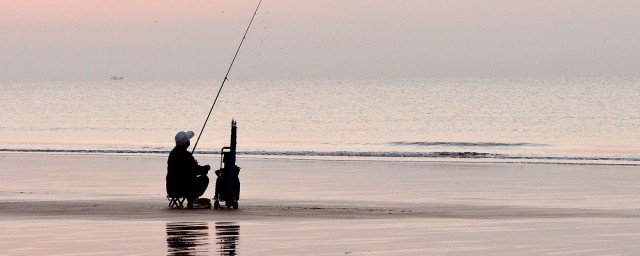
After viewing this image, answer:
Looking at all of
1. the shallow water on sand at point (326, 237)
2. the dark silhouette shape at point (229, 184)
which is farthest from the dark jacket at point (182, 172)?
the shallow water on sand at point (326, 237)

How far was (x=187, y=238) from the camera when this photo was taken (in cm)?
1422

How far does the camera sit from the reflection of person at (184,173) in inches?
715

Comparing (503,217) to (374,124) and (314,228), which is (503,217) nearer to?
(314,228)

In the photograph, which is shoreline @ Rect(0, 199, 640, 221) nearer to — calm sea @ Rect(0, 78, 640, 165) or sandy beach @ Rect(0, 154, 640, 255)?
sandy beach @ Rect(0, 154, 640, 255)

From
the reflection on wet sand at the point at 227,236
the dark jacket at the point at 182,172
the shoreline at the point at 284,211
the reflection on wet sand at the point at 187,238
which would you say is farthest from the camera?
the dark jacket at the point at 182,172

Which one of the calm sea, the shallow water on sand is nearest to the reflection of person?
the shallow water on sand

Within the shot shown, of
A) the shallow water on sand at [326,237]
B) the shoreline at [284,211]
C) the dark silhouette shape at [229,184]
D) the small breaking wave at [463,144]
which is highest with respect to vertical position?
the small breaking wave at [463,144]

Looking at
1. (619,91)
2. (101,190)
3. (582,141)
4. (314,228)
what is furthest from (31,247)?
(619,91)

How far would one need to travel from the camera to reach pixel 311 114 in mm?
96938

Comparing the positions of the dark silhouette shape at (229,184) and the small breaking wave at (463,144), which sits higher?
the small breaking wave at (463,144)

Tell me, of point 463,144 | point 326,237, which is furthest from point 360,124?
point 326,237

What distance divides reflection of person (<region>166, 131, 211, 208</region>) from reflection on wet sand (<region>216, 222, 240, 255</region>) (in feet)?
7.56

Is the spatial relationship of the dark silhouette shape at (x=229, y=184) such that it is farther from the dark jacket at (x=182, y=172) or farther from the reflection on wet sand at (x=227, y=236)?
the reflection on wet sand at (x=227, y=236)

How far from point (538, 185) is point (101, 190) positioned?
7865 mm
